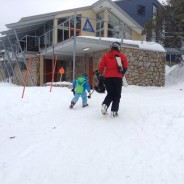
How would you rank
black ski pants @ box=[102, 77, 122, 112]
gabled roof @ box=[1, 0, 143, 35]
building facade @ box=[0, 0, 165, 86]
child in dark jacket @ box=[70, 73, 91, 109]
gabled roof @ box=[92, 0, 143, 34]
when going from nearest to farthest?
black ski pants @ box=[102, 77, 122, 112] → child in dark jacket @ box=[70, 73, 91, 109] → building facade @ box=[0, 0, 165, 86] → gabled roof @ box=[1, 0, 143, 35] → gabled roof @ box=[92, 0, 143, 34]

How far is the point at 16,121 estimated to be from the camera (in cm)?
770

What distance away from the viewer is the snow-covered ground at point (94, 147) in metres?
4.30

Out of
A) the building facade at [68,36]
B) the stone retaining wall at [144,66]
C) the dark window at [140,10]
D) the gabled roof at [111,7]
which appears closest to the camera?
the stone retaining wall at [144,66]

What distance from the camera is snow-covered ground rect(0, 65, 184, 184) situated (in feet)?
14.1

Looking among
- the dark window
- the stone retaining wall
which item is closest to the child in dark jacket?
the stone retaining wall

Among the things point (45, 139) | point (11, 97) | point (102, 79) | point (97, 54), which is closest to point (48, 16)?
point (97, 54)

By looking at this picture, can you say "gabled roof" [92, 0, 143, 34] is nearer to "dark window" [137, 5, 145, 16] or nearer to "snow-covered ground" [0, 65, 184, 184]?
"dark window" [137, 5, 145, 16]

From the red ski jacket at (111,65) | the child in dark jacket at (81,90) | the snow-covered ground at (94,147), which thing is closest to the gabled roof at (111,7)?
the child in dark jacket at (81,90)

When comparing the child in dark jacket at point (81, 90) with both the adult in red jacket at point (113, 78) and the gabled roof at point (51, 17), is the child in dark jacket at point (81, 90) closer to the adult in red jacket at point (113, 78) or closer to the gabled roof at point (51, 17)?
the adult in red jacket at point (113, 78)

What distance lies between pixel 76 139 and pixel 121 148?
3.31 feet

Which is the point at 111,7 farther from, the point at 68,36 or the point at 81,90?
the point at 81,90

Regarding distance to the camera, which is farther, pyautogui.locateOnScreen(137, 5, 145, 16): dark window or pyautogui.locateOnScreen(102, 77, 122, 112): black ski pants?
pyautogui.locateOnScreen(137, 5, 145, 16): dark window

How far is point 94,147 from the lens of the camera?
17.3 ft

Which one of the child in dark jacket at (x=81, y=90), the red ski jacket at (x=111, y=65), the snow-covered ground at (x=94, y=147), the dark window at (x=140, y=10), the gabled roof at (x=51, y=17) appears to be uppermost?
the dark window at (x=140, y=10)
